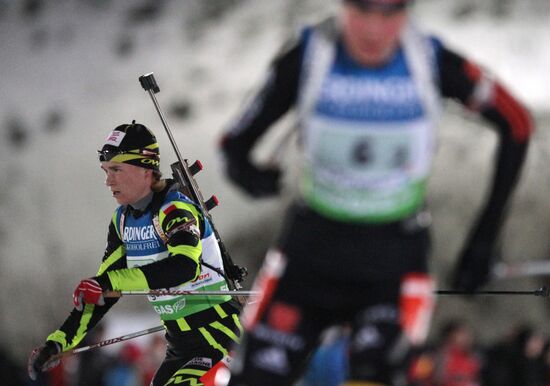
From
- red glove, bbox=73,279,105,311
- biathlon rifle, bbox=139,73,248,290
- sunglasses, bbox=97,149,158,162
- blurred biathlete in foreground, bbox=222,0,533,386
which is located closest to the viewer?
blurred biathlete in foreground, bbox=222,0,533,386

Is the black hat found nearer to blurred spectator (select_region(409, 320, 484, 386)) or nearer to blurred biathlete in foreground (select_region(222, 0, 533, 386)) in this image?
blurred biathlete in foreground (select_region(222, 0, 533, 386))

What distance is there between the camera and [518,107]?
137 inches

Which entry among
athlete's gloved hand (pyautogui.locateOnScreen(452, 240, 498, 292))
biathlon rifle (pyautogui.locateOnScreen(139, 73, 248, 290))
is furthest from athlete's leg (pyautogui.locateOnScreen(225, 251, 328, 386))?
biathlon rifle (pyautogui.locateOnScreen(139, 73, 248, 290))

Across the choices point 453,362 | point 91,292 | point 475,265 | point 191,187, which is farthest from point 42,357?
point 453,362

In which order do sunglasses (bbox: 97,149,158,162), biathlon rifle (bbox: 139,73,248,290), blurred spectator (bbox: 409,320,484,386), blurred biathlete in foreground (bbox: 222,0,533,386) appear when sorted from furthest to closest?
1. blurred spectator (bbox: 409,320,484,386)
2. biathlon rifle (bbox: 139,73,248,290)
3. sunglasses (bbox: 97,149,158,162)
4. blurred biathlete in foreground (bbox: 222,0,533,386)

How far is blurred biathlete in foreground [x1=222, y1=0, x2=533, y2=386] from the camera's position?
3377 millimetres

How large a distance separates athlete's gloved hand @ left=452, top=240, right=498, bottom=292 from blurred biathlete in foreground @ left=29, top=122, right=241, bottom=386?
69.5 inches

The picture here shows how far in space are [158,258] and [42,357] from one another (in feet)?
2.18

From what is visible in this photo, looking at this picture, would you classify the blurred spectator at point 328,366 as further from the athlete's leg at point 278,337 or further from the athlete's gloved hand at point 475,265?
the athlete's gloved hand at point 475,265

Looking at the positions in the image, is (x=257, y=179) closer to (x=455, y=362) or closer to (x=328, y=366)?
(x=328, y=366)

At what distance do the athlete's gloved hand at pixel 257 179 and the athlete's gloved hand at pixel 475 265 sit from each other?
0.60 m

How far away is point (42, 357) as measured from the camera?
5180 mm

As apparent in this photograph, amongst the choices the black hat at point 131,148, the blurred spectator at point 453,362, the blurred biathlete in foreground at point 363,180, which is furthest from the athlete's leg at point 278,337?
the blurred spectator at point 453,362

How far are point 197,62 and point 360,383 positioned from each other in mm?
10568
